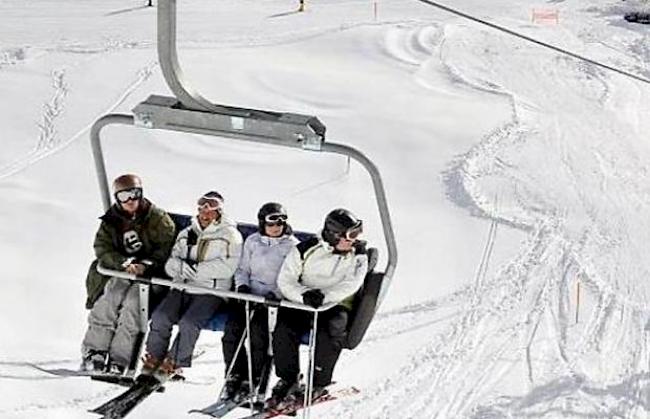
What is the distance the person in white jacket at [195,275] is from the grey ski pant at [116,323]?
0.11 meters

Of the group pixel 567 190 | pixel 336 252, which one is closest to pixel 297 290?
pixel 336 252

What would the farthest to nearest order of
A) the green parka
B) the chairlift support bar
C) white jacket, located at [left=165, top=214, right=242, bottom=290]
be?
the green parka → white jacket, located at [left=165, top=214, right=242, bottom=290] → the chairlift support bar

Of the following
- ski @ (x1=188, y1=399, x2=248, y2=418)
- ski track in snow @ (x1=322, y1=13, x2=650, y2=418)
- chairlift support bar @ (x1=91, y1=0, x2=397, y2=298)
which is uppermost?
chairlift support bar @ (x1=91, y1=0, x2=397, y2=298)

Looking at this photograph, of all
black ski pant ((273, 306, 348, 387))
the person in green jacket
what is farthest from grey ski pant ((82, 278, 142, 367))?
black ski pant ((273, 306, 348, 387))

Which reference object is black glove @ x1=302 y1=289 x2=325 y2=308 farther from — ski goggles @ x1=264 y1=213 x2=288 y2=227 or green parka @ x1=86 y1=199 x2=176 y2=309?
green parka @ x1=86 y1=199 x2=176 y2=309

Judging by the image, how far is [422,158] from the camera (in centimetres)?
1309

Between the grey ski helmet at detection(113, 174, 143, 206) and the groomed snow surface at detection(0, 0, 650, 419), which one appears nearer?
the grey ski helmet at detection(113, 174, 143, 206)

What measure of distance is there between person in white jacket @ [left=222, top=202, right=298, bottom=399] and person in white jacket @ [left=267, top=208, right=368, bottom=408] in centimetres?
9

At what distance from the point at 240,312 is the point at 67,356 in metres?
2.66

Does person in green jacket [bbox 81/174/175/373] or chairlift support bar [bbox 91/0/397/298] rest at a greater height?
chairlift support bar [bbox 91/0/397/298]

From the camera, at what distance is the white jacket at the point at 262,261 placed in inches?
230

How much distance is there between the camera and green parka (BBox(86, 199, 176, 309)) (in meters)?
5.95

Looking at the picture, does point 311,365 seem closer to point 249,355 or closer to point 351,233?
point 249,355

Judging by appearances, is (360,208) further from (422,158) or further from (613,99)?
(613,99)
